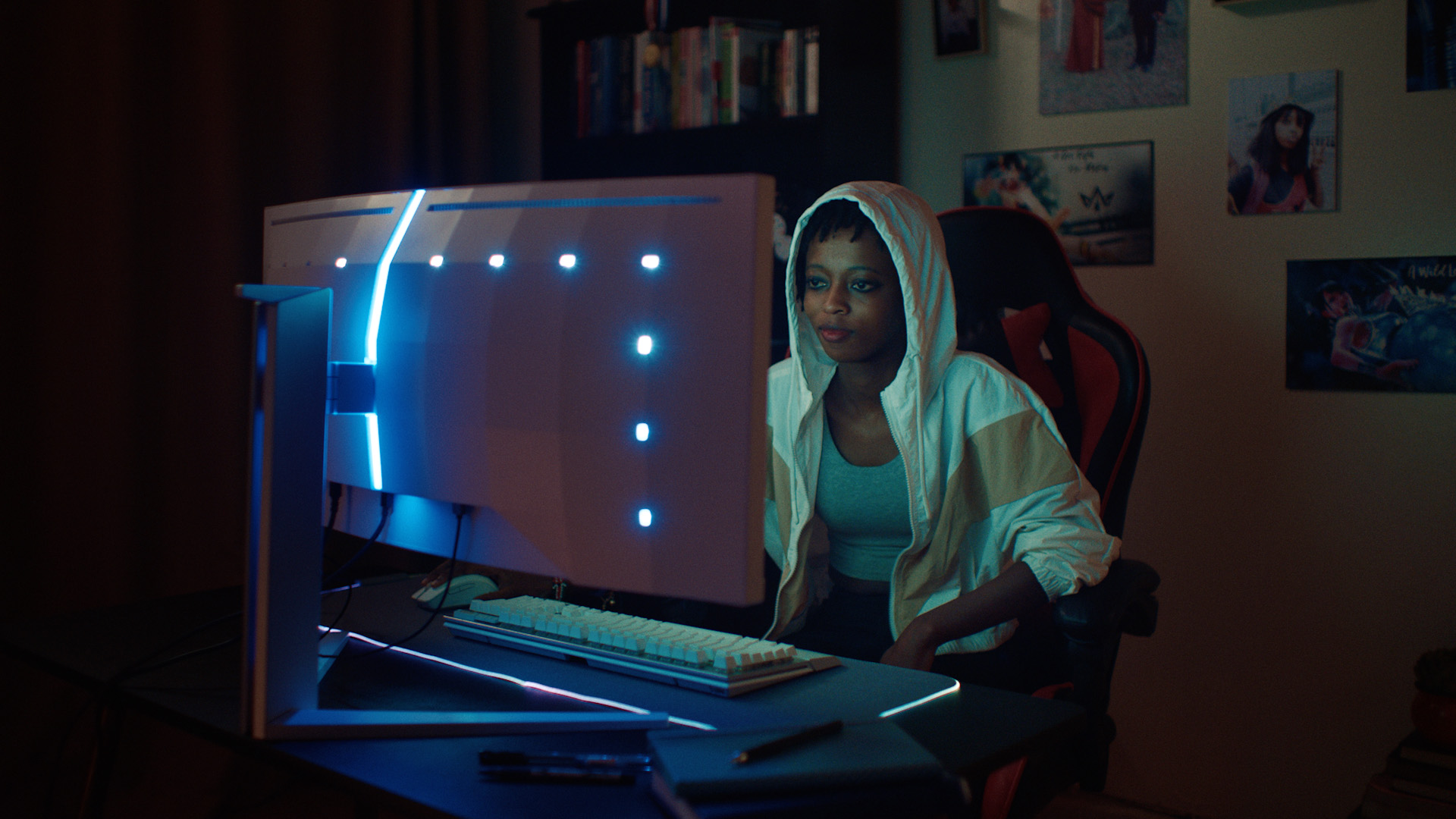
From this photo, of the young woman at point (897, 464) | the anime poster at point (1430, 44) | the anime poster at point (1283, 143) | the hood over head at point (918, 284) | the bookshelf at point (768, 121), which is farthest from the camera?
the bookshelf at point (768, 121)

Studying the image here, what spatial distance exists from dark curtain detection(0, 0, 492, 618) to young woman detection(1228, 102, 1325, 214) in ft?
6.36

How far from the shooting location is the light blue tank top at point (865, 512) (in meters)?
1.48

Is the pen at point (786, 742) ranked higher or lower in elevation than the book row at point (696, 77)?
lower

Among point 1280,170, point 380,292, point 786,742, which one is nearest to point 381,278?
point 380,292

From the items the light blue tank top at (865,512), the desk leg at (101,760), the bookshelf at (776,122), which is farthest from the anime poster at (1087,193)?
the desk leg at (101,760)

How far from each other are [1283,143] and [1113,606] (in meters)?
1.20

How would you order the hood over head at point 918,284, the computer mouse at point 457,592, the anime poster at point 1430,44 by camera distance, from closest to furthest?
the computer mouse at point 457,592 < the hood over head at point 918,284 < the anime poster at point 1430,44

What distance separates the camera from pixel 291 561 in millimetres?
727

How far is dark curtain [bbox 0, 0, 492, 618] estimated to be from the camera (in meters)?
1.69

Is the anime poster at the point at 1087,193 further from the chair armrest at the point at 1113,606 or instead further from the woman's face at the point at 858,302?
the chair armrest at the point at 1113,606

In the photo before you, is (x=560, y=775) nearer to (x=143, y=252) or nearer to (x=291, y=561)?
(x=291, y=561)

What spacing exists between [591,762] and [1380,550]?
1775 millimetres

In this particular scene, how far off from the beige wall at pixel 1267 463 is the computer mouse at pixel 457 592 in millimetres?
1472

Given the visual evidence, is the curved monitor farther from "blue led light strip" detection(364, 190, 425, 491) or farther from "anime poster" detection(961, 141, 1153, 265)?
"anime poster" detection(961, 141, 1153, 265)
